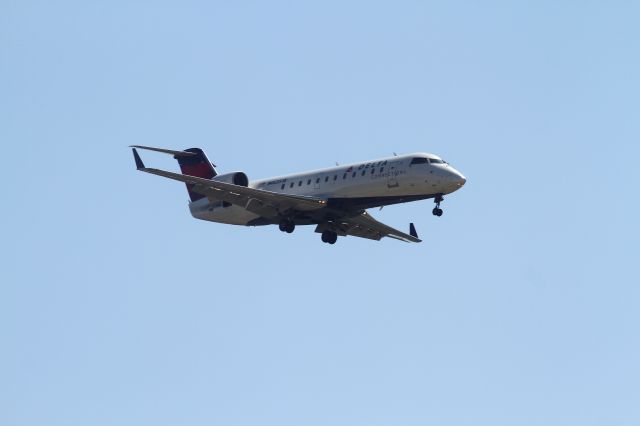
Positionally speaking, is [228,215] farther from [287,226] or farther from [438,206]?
[438,206]

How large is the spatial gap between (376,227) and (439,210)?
6.45 m

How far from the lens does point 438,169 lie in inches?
1658

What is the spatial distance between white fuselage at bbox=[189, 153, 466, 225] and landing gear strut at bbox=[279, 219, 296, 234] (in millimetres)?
1054

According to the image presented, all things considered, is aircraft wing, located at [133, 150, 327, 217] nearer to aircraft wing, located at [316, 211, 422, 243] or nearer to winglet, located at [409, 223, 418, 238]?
aircraft wing, located at [316, 211, 422, 243]

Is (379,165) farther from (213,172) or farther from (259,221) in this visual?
(213,172)

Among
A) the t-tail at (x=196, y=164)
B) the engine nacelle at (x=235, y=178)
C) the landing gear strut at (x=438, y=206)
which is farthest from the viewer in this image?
the t-tail at (x=196, y=164)

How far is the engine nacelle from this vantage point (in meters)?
46.2

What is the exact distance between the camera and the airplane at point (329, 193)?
42.3 m

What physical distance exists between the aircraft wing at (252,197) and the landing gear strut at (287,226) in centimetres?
36

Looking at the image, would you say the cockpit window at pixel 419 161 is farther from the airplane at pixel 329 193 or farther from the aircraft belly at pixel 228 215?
the aircraft belly at pixel 228 215

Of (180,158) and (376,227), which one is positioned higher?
(180,158)

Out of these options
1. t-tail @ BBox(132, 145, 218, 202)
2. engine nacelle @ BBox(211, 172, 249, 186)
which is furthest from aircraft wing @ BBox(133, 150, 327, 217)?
t-tail @ BBox(132, 145, 218, 202)

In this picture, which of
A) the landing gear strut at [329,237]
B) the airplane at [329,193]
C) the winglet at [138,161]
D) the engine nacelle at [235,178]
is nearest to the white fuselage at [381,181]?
the airplane at [329,193]

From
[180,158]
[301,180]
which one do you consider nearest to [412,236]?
[301,180]
